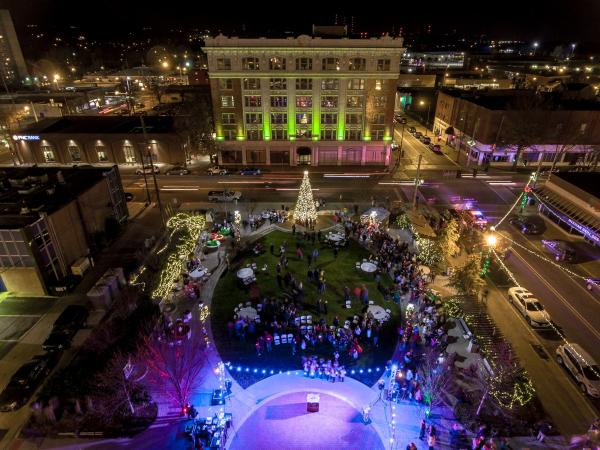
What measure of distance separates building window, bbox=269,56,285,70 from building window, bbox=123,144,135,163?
24.4 meters

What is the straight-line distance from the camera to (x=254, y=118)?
178 ft

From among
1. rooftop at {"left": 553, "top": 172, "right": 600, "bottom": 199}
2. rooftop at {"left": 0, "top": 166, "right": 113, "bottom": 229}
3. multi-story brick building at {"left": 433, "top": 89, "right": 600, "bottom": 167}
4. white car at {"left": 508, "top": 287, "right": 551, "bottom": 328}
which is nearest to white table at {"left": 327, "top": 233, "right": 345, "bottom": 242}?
white car at {"left": 508, "top": 287, "right": 551, "bottom": 328}

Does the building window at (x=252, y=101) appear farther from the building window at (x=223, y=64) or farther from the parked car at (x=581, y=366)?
the parked car at (x=581, y=366)

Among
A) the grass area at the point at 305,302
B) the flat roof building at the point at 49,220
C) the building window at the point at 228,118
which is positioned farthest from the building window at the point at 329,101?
the flat roof building at the point at 49,220

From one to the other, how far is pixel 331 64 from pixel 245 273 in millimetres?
35107

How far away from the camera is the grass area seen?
2262 cm

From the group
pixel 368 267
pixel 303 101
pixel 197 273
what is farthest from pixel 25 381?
pixel 303 101

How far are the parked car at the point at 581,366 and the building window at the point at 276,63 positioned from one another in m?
45.0

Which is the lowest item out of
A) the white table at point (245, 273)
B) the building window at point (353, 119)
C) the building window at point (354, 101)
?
the white table at point (245, 273)

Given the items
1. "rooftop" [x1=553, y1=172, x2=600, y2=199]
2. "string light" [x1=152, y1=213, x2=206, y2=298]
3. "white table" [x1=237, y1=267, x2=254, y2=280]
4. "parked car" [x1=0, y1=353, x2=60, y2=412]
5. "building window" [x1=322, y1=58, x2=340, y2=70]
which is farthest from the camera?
"building window" [x1=322, y1=58, x2=340, y2=70]

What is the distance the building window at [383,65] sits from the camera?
5059 centimetres

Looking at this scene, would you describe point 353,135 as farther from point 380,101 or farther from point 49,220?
point 49,220

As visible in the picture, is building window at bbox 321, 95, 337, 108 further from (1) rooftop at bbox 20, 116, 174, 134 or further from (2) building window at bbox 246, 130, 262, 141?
(1) rooftop at bbox 20, 116, 174, 134

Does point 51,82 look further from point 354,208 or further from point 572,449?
point 572,449
